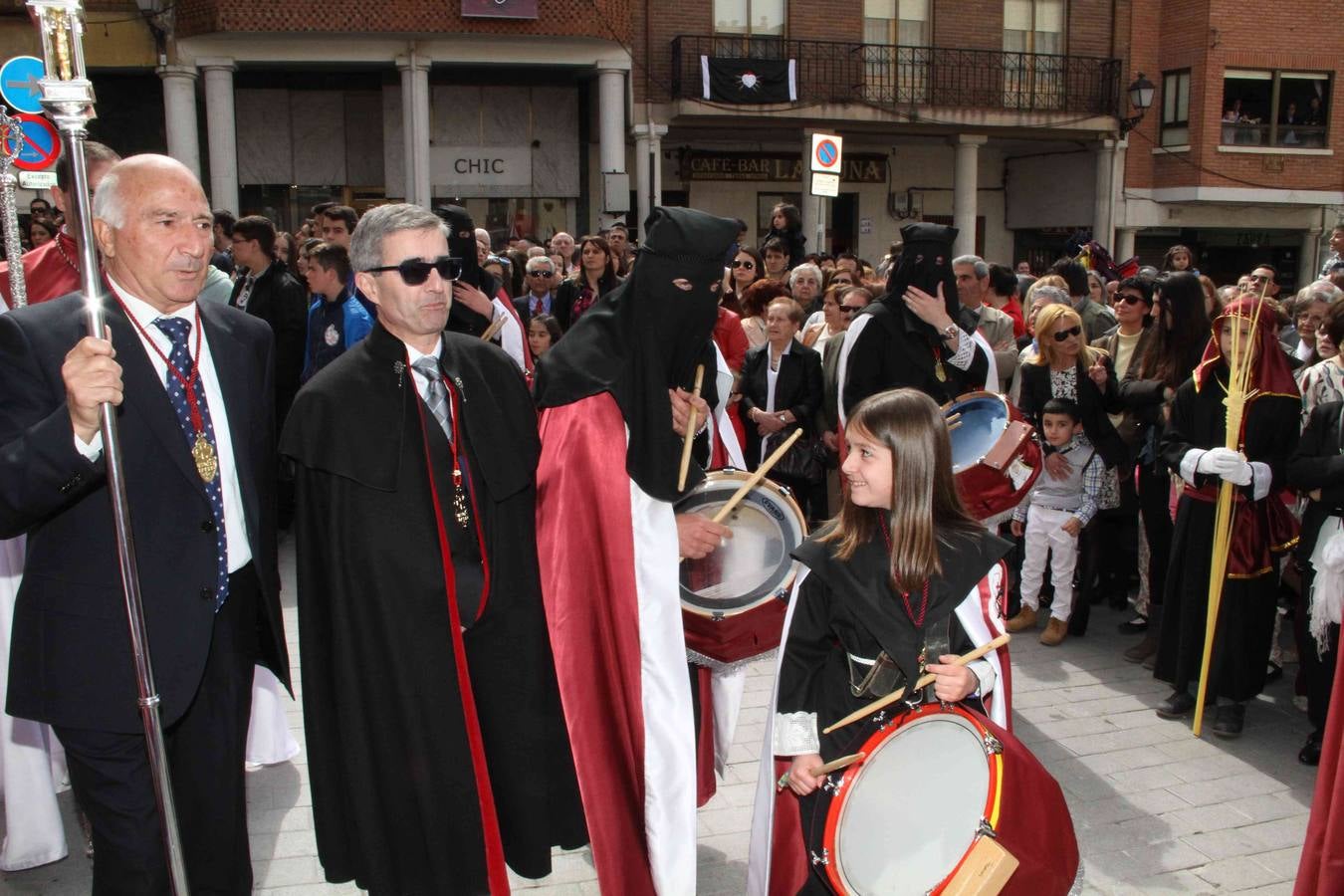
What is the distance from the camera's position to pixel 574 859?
438cm

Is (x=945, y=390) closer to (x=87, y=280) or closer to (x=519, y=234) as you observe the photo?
(x=87, y=280)

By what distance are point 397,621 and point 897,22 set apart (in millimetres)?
23758

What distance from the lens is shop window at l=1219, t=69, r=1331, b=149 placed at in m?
26.2

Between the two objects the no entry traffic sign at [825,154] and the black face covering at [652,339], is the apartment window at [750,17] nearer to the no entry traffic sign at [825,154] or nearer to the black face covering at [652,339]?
the no entry traffic sign at [825,154]

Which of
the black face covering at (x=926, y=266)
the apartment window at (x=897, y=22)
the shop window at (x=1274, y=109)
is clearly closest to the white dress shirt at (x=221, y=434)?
the black face covering at (x=926, y=266)

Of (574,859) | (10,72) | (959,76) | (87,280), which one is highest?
(959,76)

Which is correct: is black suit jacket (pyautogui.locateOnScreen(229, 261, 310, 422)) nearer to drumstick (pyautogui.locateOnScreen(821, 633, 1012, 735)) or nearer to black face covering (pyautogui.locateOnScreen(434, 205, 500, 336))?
black face covering (pyautogui.locateOnScreen(434, 205, 500, 336))

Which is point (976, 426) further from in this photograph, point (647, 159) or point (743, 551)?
point (647, 159)

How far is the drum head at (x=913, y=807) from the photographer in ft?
9.60

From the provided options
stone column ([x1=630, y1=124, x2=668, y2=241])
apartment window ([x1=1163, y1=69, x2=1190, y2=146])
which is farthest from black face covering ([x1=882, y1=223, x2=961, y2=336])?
apartment window ([x1=1163, y1=69, x2=1190, y2=146])

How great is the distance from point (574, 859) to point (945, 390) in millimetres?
2884

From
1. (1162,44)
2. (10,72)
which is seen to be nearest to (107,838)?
(10,72)

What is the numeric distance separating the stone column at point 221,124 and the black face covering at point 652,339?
60.8 feet

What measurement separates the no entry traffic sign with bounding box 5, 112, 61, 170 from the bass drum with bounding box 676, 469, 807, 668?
9.20 ft
